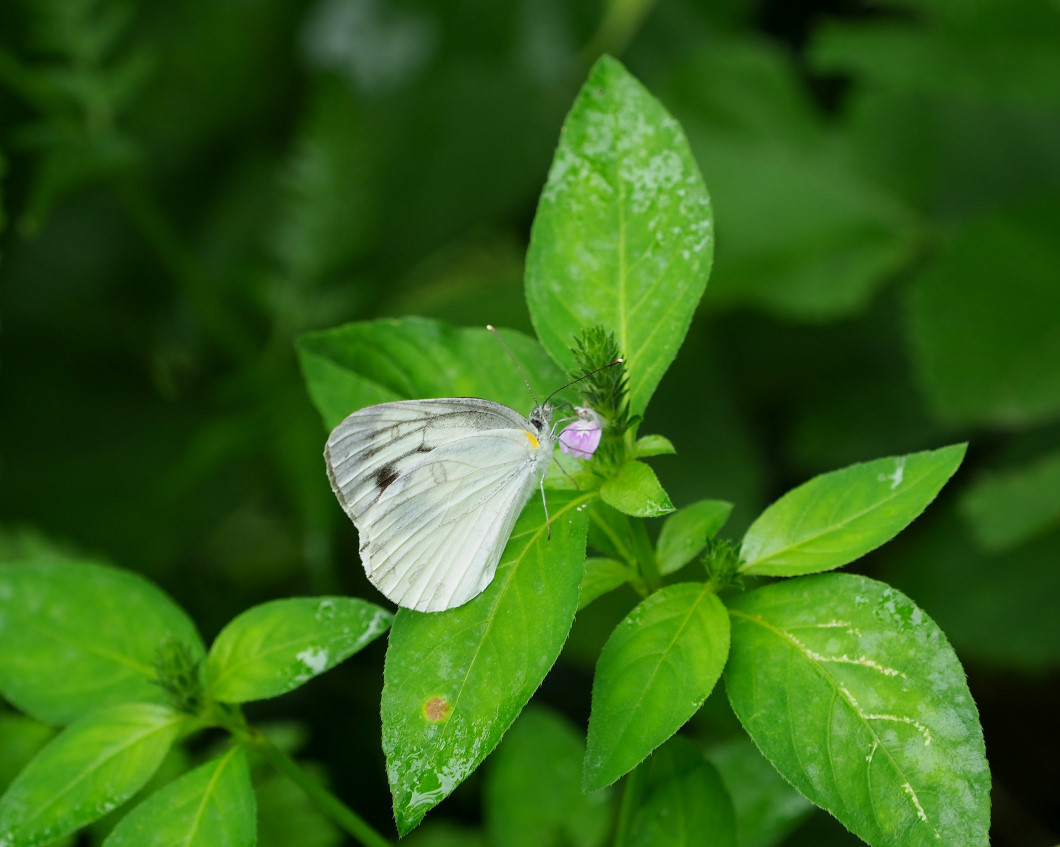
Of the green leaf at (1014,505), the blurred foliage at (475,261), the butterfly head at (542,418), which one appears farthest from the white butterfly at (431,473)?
the green leaf at (1014,505)

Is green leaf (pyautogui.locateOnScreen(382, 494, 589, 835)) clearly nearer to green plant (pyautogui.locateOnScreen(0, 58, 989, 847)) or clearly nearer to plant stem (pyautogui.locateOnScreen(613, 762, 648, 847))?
green plant (pyautogui.locateOnScreen(0, 58, 989, 847))

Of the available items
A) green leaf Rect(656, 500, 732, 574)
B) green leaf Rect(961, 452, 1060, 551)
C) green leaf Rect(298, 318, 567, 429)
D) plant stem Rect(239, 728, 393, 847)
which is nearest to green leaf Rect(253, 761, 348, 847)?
plant stem Rect(239, 728, 393, 847)

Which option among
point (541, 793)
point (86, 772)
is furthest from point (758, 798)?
point (86, 772)

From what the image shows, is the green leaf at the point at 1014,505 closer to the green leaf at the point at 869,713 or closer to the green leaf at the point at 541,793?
the green leaf at the point at 541,793

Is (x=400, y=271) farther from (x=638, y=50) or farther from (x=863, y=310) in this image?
(x=863, y=310)

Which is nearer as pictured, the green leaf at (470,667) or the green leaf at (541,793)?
the green leaf at (470,667)
